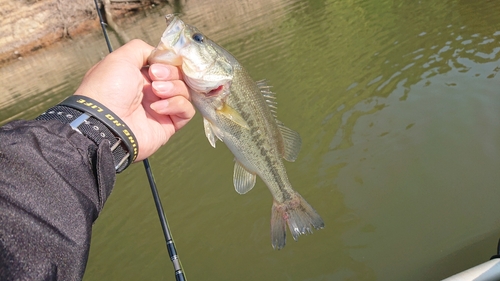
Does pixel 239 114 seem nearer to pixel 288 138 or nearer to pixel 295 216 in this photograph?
pixel 288 138

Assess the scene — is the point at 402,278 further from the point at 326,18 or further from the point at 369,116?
the point at 326,18

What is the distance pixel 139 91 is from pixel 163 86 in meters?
0.26

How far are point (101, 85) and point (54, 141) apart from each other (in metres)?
0.56

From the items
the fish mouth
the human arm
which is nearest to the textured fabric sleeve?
the human arm

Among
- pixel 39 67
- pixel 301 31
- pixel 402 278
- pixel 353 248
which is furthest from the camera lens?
pixel 39 67

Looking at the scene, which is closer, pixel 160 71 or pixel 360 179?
pixel 160 71

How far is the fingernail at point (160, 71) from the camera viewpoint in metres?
1.81

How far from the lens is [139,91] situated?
2000 millimetres

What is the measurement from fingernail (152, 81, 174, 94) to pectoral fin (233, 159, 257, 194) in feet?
2.39

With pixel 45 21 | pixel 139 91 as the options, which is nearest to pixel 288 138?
pixel 139 91

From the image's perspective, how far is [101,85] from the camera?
1.83 meters

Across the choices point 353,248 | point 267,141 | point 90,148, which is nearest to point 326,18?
point 353,248

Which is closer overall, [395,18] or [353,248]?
[353,248]

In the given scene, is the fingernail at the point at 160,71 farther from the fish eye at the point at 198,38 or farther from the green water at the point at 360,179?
the green water at the point at 360,179
